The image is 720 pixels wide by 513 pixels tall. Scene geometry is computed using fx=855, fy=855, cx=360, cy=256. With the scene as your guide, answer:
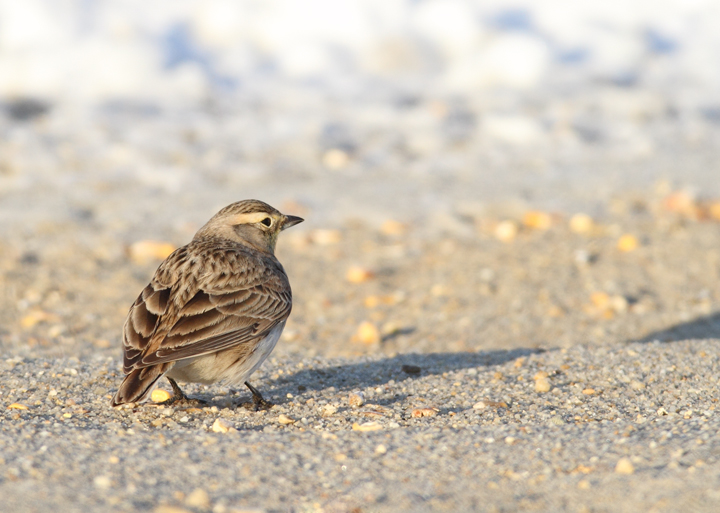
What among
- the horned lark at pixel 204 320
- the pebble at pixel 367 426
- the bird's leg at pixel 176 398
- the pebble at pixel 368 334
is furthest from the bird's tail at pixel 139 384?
the pebble at pixel 368 334

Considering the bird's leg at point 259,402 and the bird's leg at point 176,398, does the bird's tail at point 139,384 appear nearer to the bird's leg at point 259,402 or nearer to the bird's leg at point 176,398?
the bird's leg at point 176,398

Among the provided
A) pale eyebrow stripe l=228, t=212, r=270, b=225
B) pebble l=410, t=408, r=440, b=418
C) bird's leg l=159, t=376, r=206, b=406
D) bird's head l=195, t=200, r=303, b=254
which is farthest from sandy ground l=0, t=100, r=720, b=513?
pale eyebrow stripe l=228, t=212, r=270, b=225

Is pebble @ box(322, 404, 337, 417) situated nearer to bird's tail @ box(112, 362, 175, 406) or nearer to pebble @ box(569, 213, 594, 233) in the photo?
bird's tail @ box(112, 362, 175, 406)

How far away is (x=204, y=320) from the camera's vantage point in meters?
5.09

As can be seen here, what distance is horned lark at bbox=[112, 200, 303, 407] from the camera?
4.84 meters

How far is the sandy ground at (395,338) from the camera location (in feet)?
12.7

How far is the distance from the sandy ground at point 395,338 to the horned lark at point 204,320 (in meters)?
0.27

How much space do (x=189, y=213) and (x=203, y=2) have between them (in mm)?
9969

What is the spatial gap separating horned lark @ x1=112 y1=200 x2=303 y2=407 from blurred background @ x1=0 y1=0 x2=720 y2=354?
2.16m

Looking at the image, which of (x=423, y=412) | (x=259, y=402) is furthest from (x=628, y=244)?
(x=259, y=402)

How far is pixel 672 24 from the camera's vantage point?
21.2m

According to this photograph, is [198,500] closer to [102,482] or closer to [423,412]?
[102,482]

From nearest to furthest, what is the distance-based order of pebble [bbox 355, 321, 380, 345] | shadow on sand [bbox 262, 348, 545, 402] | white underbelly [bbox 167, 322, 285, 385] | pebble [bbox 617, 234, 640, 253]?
white underbelly [bbox 167, 322, 285, 385] < shadow on sand [bbox 262, 348, 545, 402] < pebble [bbox 355, 321, 380, 345] < pebble [bbox 617, 234, 640, 253]

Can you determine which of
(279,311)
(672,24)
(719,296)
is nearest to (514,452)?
(279,311)
